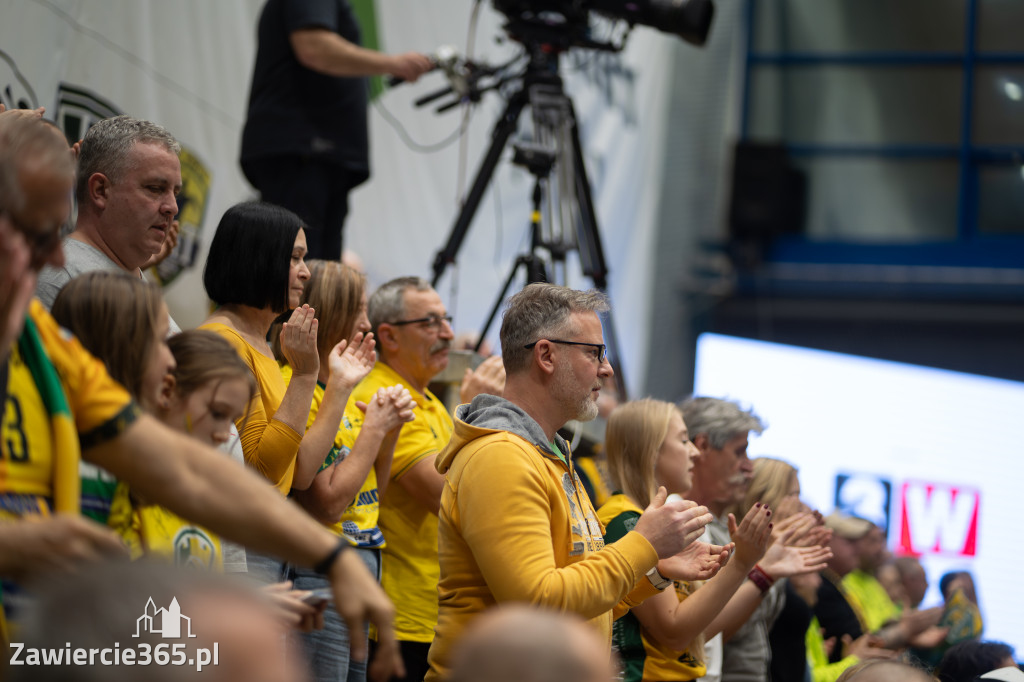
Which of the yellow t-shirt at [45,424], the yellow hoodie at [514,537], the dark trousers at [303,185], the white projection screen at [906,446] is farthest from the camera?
the white projection screen at [906,446]

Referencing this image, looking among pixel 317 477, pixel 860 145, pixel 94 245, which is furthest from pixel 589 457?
pixel 860 145

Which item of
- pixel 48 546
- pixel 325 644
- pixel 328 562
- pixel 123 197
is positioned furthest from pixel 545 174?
pixel 48 546

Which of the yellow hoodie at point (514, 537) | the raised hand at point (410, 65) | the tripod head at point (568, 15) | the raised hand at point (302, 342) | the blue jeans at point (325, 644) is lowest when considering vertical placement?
the blue jeans at point (325, 644)

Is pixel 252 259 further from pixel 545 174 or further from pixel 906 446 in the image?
pixel 906 446

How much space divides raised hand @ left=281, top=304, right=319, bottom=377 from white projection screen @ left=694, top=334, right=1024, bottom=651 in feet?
16.6

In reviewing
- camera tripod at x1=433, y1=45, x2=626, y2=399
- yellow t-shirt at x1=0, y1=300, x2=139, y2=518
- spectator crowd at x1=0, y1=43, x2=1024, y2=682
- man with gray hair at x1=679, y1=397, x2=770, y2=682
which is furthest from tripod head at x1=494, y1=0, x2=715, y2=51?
yellow t-shirt at x1=0, y1=300, x2=139, y2=518

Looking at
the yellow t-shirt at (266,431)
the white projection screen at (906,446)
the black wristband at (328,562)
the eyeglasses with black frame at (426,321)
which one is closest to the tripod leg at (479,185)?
the eyeglasses with black frame at (426,321)

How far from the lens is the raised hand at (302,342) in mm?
2125

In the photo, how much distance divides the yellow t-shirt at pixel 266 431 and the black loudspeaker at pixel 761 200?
6516 mm

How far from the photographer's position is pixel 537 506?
1822 mm

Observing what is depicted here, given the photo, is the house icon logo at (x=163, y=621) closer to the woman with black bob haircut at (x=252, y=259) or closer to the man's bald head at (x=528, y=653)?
the man's bald head at (x=528, y=653)

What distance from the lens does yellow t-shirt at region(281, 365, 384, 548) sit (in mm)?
2305

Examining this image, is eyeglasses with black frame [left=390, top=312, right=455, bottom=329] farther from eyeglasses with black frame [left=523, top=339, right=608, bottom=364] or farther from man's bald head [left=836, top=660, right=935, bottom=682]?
man's bald head [left=836, top=660, right=935, bottom=682]

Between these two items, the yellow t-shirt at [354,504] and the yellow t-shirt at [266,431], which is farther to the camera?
the yellow t-shirt at [354,504]
